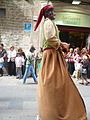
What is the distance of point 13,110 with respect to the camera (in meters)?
6.20

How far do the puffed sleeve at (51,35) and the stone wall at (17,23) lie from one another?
10183 mm

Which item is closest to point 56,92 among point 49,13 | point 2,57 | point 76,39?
point 49,13

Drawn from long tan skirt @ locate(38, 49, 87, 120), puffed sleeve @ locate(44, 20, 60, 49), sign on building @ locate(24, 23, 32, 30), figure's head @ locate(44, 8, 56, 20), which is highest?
figure's head @ locate(44, 8, 56, 20)

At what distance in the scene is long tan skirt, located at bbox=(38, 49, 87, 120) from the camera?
4.46 m

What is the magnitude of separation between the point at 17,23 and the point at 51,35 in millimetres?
10360

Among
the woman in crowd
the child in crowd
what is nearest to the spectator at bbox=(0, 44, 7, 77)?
the woman in crowd

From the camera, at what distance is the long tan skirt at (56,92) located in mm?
4465

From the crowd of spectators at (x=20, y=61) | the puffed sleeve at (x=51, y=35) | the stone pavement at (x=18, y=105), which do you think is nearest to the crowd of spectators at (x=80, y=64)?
the crowd of spectators at (x=20, y=61)

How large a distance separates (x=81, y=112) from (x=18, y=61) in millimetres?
8538

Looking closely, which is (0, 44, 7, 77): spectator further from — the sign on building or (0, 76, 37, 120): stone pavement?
(0, 76, 37, 120): stone pavement

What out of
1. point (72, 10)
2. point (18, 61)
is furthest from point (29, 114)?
point (72, 10)

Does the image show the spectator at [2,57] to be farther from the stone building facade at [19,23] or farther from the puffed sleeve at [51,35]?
the puffed sleeve at [51,35]

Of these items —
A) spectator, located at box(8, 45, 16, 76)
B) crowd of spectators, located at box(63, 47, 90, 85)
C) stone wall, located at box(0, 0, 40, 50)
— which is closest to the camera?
crowd of spectators, located at box(63, 47, 90, 85)

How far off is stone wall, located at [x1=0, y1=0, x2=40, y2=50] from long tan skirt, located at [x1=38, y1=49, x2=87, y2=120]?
33.3ft
